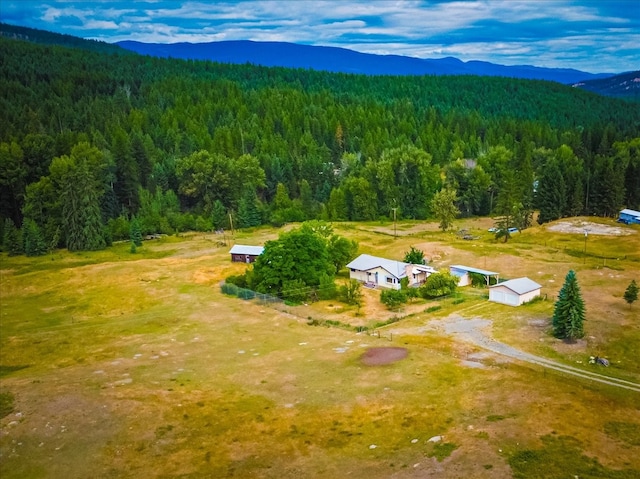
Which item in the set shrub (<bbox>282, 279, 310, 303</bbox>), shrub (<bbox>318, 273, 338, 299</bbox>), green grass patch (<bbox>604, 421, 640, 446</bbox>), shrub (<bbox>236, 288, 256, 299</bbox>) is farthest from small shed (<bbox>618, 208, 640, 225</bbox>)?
green grass patch (<bbox>604, 421, 640, 446</bbox>)

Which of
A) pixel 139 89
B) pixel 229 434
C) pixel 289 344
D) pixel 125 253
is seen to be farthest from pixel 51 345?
pixel 139 89

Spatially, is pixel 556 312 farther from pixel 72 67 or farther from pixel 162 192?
pixel 72 67

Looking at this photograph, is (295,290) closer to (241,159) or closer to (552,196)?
(552,196)

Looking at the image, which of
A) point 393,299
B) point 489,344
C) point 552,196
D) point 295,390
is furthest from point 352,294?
point 552,196

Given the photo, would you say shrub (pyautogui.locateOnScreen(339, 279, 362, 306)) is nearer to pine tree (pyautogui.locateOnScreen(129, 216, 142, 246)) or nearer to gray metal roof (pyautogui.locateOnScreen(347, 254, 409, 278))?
gray metal roof (pyautogui.locateOnScreen(347, 254, 409, 278))

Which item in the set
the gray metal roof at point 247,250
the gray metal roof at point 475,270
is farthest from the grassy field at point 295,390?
the gray metal roof at point 247,250

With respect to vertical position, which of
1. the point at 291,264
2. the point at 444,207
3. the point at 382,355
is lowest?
the point at 382,355
